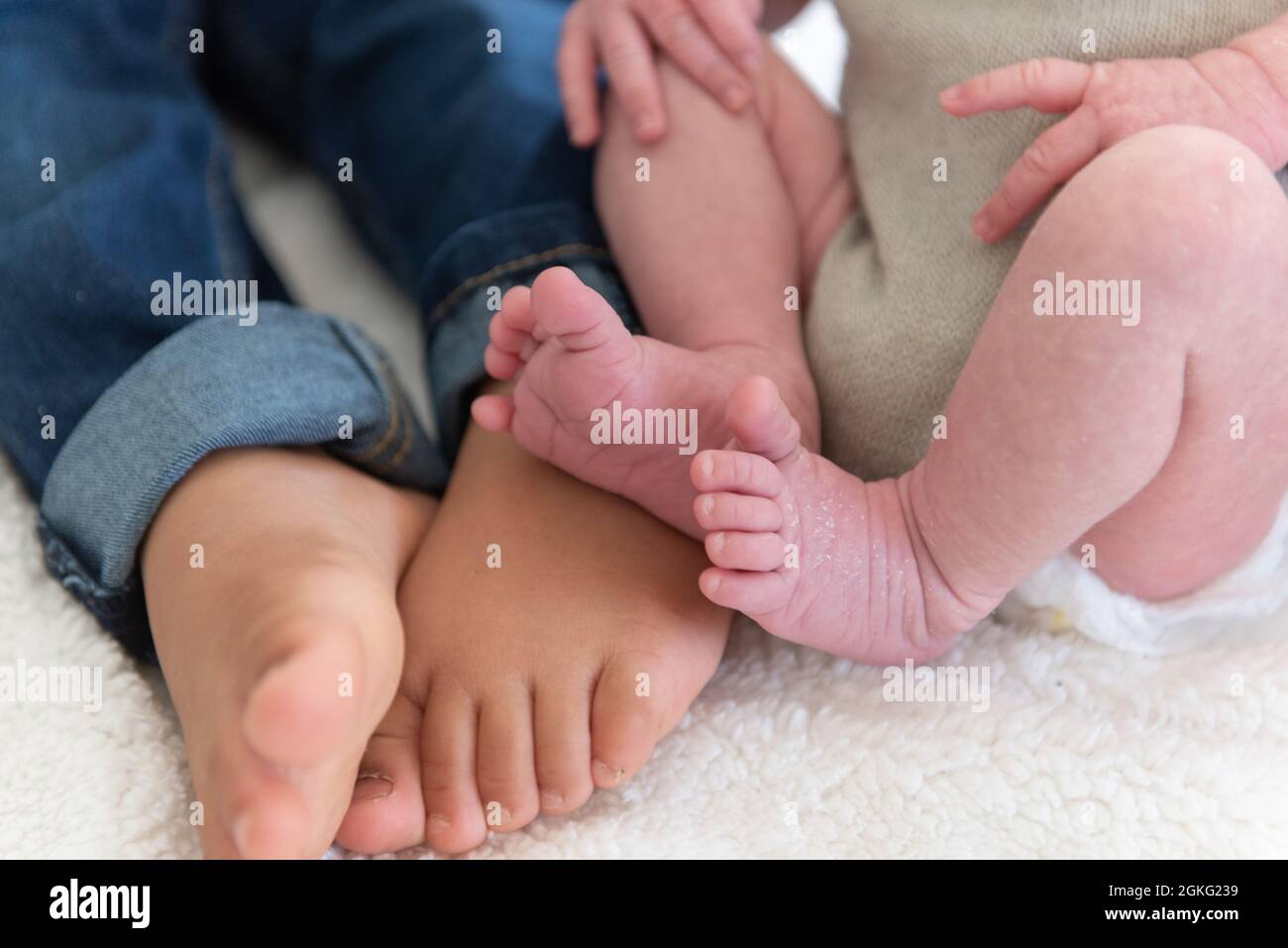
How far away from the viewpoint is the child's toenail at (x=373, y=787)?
25.8 inches

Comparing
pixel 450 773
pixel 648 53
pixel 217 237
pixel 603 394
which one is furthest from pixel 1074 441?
pixel 217 237

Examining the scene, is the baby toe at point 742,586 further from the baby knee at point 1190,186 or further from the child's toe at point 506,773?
the baby knee at point 1190,186

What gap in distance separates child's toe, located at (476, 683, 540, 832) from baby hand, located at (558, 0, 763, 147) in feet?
1.45

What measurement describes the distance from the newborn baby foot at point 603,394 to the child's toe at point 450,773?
160 mm

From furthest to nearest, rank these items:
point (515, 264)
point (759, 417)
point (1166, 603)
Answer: point (515, 264), point (1166, 603), point (759, 417)

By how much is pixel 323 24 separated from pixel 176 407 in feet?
1.72

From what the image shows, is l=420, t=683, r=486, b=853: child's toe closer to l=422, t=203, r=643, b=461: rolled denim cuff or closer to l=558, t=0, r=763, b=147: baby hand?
l=422, t=203, r=643, b=461: rolled denim cuff

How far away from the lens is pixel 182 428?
0.73m

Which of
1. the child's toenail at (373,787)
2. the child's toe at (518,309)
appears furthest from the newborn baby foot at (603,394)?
the child's toenail at (373,787)

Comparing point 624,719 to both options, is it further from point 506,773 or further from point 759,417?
point 759,417

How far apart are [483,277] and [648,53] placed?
0.22 m
